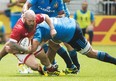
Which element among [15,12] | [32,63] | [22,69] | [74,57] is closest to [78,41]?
[32,63]

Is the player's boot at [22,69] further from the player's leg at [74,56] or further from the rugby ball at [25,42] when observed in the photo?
the rugby ball at [25,42]

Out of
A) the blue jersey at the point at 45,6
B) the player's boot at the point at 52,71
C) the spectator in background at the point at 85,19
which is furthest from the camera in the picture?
the spectator in background at the point at 85,19

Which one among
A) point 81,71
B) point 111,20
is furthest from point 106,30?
point 81,71

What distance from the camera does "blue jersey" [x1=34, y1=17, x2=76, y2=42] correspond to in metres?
12.5

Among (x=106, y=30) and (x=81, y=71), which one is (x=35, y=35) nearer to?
(x=81, y=71)

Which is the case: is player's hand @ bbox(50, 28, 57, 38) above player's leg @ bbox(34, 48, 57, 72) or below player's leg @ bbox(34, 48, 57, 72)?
above

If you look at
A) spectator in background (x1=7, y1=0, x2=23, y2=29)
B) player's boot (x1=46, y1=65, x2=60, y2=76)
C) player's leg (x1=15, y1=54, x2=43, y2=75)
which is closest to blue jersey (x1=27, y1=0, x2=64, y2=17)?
player's boot (x1=46, y1=65, x2=60, y2=76)

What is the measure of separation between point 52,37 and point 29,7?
1604mm

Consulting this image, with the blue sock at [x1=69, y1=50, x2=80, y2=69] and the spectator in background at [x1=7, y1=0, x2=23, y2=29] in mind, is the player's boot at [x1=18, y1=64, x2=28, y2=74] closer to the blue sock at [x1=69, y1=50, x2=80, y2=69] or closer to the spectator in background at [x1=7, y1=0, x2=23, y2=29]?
the blue sock at [x1=69, y1=50, x2=80, y2=69]

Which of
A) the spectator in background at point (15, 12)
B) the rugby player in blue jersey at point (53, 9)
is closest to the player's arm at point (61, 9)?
the rugby player in blue jersey at point (53, 9)

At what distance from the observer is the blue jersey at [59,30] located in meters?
12.5

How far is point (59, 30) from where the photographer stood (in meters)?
12.6

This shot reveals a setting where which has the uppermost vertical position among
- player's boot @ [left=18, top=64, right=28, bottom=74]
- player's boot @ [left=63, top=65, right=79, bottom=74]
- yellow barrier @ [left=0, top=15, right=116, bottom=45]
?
player's boot @ [left=18, top=64, right=28, bottom=74]

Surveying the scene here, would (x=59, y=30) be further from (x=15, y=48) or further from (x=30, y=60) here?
(x=15, y=48)
